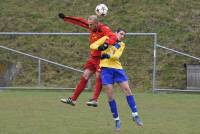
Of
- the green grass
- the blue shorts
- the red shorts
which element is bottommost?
the green grass

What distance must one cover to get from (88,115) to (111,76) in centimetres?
242

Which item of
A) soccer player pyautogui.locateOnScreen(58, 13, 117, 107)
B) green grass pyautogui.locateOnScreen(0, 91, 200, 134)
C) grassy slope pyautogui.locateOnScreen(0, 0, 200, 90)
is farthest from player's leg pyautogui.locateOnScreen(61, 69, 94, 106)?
grassy slope pyautogui.locateOnScreen(0, 0, 200, 90)

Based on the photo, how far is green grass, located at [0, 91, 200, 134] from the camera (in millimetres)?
10609

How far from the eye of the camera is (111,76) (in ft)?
35.1

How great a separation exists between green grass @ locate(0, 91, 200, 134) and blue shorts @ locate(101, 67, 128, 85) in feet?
2.84

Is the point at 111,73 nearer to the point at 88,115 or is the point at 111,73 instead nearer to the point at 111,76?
the point at 111,76

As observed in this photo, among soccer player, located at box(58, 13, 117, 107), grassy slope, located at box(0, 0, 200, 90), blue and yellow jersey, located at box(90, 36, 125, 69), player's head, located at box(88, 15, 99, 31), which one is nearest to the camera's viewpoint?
blue and yellow jersey, located at box(90, 36, 125, 69)

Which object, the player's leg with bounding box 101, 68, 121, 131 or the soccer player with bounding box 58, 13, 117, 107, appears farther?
the soccer player with bounding box 58, 13, 117, 107

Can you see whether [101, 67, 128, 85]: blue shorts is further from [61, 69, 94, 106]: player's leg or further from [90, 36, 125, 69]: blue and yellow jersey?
[61, 69, 94, 106]: player's leg

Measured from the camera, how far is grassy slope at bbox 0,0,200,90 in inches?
811

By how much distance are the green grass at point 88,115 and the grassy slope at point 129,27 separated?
8.76 feet

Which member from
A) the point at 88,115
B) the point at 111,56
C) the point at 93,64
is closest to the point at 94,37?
the point at 93,64

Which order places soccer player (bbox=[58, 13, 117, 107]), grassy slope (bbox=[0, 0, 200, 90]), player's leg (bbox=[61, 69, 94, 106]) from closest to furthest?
soccer player (bbox=[58, 13, 117, 107])
player's leg (bbox=[61, 69, 94, 106])
grassy slope (bbox=[0, 0, 200, 90])

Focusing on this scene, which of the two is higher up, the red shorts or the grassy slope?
the grassy slope
